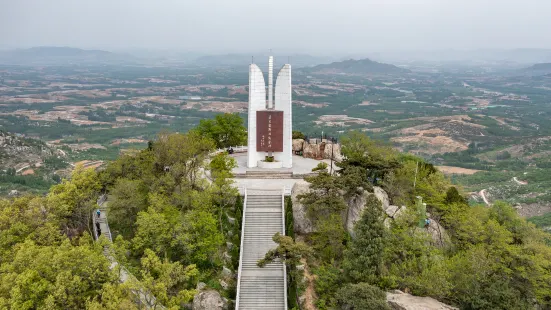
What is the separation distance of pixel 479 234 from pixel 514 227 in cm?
262

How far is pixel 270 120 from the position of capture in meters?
27.7

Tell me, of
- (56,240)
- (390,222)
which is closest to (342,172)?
(390,222)

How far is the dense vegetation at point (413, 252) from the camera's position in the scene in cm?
1659

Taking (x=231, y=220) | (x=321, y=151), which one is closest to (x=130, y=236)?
(x=231, y=220)

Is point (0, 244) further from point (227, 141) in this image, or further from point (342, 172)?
point (227, 141)

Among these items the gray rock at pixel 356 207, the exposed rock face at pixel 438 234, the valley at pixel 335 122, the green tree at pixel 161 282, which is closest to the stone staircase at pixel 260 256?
the green tree at pixel 161 282

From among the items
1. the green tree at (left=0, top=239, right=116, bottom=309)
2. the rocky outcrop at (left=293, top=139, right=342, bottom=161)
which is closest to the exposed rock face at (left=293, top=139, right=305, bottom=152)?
the rocky outcrop at (left=293, top=139, right=342, bottom=161)

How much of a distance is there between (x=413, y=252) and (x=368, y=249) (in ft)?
10.7

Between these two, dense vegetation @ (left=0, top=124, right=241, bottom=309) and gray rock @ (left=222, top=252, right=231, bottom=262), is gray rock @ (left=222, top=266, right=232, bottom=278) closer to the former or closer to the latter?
dense vegetation @ (left=0, top=124, right=241, bottom=309)

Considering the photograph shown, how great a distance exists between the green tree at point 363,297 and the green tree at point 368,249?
41.0 inches

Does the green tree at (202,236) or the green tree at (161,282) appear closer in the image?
the green tree at (161,282)

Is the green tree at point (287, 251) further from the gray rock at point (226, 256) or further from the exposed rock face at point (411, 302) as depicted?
the exposed rock face at point (411, 302)

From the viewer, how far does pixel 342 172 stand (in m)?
22.0

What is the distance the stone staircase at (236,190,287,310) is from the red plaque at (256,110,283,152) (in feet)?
17.5
